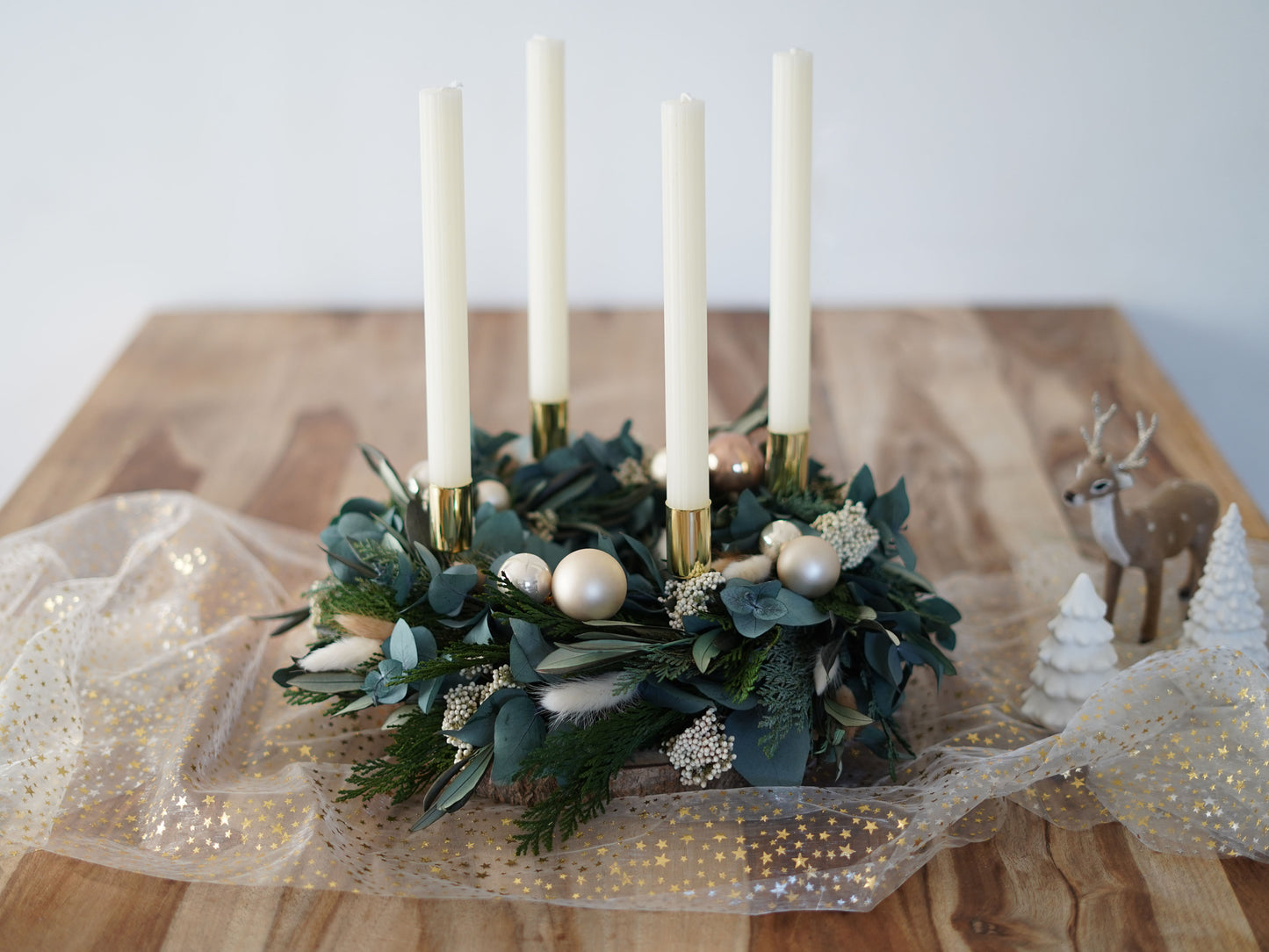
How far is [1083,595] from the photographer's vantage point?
0.66m

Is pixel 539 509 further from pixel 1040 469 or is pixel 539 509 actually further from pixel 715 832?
pixel 1040 469

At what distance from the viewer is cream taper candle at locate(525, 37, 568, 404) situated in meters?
0.72

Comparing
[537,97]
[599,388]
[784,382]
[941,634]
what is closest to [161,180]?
[599,388]

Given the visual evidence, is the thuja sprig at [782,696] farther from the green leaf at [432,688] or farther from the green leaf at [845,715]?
the green leaf at [432,688]

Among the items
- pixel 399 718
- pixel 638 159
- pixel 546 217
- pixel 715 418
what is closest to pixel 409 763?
pixel 399 718

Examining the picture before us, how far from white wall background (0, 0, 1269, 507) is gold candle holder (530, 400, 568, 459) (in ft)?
2.14

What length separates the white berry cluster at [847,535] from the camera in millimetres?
663

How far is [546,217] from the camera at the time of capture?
29.3 inches

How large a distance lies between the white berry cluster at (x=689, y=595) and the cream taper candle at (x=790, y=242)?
0.14 metres

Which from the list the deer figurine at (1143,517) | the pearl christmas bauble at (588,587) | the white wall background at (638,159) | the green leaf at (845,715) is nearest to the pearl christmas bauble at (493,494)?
the pearl christmas bauble at (588,587)

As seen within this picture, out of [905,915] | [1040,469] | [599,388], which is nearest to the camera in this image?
[905,915]

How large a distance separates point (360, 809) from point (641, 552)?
21 cm

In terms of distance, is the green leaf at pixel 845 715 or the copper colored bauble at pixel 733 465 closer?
the green leaf at pixel 845 715

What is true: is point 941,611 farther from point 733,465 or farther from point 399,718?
point 399,718
